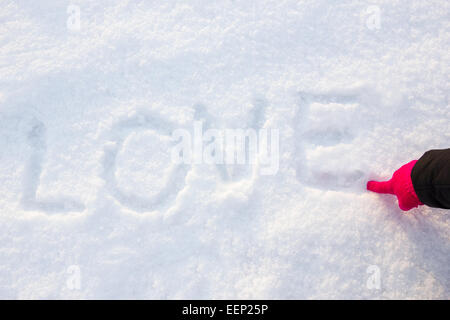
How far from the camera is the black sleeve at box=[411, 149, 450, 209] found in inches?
28.1

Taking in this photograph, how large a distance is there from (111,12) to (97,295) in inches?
31.5

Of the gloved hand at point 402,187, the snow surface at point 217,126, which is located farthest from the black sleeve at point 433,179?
the snow surface at point 217,126

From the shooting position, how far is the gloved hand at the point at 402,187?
2.62 ft

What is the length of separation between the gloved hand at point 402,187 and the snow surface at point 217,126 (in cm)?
4

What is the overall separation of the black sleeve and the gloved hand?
28 mm

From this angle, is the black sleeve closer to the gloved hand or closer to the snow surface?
the gloved hand

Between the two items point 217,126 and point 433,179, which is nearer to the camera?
point 433,179

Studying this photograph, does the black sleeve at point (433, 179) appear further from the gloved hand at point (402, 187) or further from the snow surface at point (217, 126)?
the snow surface at point (217, 126)

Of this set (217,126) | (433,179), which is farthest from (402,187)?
(217,126)

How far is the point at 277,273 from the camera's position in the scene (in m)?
0.87

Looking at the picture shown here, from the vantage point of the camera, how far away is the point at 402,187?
2.65 ft

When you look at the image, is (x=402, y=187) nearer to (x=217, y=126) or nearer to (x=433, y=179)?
(x=433, y=179)

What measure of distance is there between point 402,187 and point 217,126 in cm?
50
